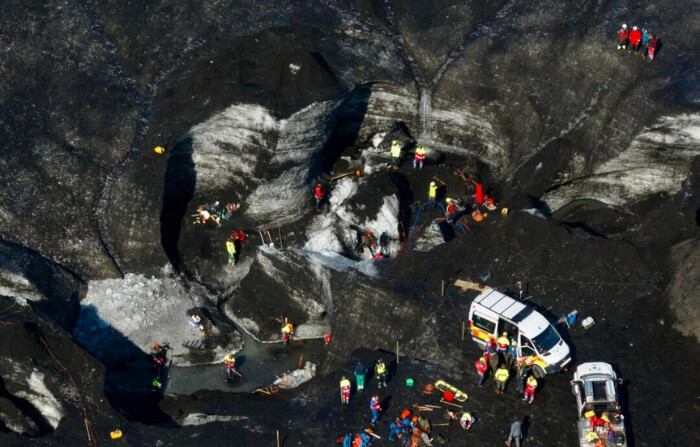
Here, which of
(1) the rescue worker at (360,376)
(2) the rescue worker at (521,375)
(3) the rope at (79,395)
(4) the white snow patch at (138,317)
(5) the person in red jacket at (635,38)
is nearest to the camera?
(2) the rescue worker at (521,375)

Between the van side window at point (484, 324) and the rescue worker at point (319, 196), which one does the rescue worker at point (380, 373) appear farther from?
the rescue worker at point (319, 196)

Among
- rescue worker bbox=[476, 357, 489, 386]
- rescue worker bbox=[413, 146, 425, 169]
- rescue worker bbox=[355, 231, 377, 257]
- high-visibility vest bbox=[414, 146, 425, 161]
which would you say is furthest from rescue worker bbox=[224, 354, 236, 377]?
high-visibility vest bbox=[414, 146, 425, 161]

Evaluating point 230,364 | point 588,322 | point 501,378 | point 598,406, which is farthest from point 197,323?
point 598,406

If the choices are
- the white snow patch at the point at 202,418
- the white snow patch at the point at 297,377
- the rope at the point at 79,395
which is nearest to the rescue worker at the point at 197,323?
the white snow patch at the point at 297,377

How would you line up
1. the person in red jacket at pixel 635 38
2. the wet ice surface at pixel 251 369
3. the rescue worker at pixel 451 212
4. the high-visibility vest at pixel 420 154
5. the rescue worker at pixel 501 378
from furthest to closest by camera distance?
the high-visibility vest at pixel 420 154
the person in red jacket at pixel 635 38
the rescue worker at pixel 451 212
the wet ice surface at pixel 251 369
the rescue worker at pixel 501 378

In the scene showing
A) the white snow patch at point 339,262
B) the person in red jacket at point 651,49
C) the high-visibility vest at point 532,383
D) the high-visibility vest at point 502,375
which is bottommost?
the high-visibility vest at point 532,383

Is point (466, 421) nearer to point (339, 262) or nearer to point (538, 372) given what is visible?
point (538, 372)

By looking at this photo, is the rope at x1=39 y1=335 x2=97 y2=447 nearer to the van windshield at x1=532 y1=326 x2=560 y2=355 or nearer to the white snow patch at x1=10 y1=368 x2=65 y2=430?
the white snow patch at x1=10 y1=368 x2=65 y2=430
